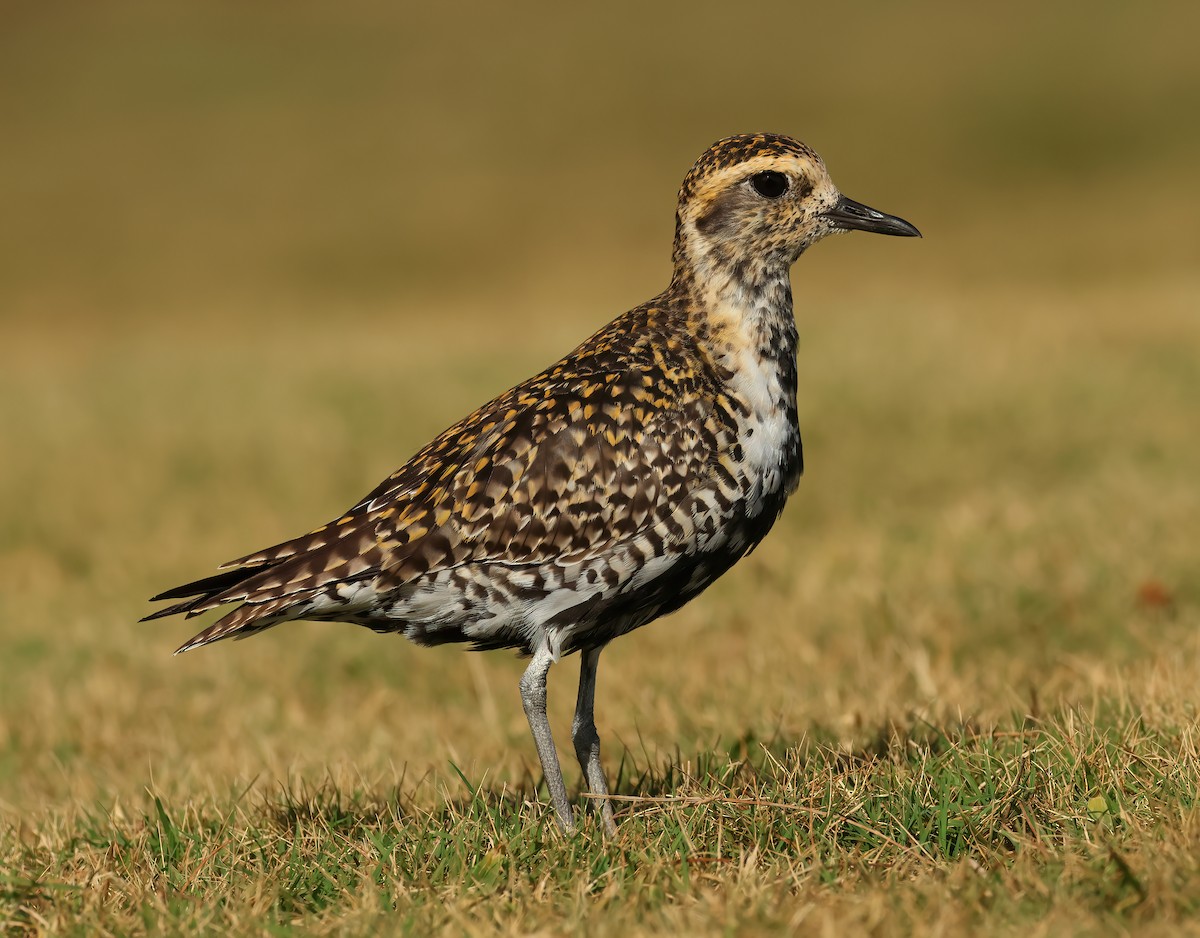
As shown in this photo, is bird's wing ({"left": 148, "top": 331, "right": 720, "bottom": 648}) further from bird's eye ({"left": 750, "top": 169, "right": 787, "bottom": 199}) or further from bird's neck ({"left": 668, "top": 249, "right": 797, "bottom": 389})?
bird's eye ({"left": 750, "top": 169, "right": 787, "bottom": 199})

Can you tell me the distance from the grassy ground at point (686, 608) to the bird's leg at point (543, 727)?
0.36 ft

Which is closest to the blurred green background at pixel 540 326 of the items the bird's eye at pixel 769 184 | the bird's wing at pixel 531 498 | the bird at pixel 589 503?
the bird at pixel 589 503

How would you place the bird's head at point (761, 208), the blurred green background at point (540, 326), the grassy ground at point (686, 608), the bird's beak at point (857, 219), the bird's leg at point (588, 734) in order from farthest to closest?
the blurred green background at point (540, 326), the bird's beak at point (857, 219), the bird's head at point (761, 208), the bird's leg at point (588, 734), the grassy ground at point (686, 608)

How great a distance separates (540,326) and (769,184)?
16276mm

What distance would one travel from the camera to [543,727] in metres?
5.60

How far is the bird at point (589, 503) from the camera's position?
5.39 m

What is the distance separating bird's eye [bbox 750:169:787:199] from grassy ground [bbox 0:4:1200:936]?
223 centimetres

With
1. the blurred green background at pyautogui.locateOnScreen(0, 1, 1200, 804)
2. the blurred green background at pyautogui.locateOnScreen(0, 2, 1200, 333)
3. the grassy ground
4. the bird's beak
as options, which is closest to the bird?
the bird's beak

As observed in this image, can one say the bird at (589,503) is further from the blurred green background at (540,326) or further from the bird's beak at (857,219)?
the blurred green background at (540,326)

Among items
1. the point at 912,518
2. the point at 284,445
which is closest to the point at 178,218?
the point at 284,445

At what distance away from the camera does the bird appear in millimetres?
5391

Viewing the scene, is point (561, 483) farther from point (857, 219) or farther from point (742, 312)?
point (857, 219)

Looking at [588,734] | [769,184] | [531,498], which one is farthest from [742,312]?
[588,734]

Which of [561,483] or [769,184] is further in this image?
[769,184]
